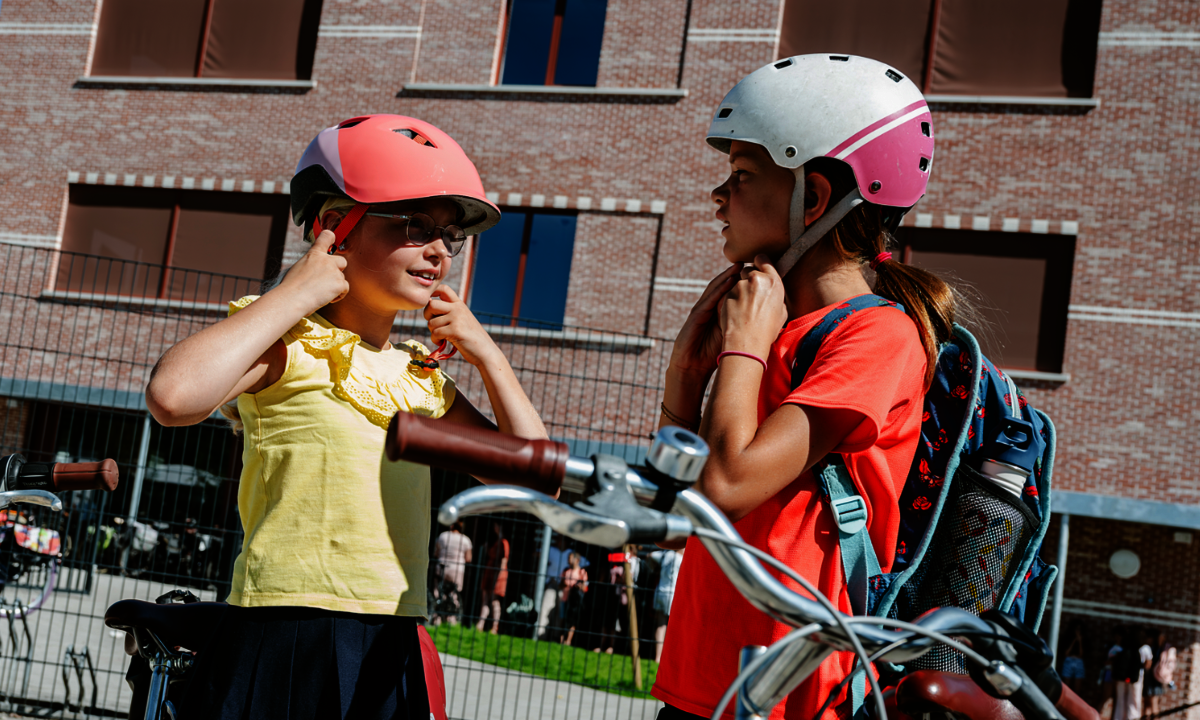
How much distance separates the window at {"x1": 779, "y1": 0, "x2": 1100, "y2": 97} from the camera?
1502 centimetres

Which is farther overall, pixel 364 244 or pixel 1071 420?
pixel 1071 420

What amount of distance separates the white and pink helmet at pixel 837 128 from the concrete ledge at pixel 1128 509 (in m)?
13.0

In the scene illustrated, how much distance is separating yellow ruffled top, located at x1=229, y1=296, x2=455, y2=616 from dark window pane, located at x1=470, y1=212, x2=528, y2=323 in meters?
13.9

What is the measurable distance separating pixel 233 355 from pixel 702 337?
1.11 metres

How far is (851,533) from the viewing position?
2.03 meters

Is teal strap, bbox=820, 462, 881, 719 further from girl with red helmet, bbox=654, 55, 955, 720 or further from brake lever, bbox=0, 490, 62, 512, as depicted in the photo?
brake lever, bbox=0, 490, 62, 512

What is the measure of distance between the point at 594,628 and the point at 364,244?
5.47 m

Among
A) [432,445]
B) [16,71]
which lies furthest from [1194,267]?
[16,71]

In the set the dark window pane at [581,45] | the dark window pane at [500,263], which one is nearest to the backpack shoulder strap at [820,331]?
the dark window pane at [500,263]

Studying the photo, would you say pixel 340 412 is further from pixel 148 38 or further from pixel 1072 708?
pixel 148 38

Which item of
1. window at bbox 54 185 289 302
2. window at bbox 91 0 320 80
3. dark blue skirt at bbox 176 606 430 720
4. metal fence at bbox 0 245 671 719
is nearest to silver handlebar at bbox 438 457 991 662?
dark blue skirt at bbox 176 606 430 720

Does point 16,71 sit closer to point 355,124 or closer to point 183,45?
point 183,45

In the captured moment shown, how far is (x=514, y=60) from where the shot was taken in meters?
16.8

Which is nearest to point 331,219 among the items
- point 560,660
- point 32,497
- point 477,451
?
point 32,497
